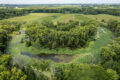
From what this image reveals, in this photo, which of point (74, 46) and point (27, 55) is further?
point (74, 46)

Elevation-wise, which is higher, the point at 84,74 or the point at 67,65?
the point at 84,74

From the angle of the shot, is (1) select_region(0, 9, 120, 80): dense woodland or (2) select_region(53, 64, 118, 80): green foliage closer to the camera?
(2) select_region(53, 64, 118, 80): green foliage

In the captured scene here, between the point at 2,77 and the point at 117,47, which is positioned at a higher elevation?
the point at 117,47

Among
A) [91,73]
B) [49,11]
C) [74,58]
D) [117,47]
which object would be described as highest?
[49,11]

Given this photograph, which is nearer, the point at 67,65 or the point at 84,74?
the point at 84,74

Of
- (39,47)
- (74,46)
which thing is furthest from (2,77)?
(74,46)

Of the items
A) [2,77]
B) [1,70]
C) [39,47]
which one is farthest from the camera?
[39,47]

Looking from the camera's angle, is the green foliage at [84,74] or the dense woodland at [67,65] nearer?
the green foliage at [84,74]

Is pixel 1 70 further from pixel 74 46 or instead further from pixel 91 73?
pixel 74 46

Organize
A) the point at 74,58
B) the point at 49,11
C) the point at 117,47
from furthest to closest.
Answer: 1. the point at 49,11
2. the point at 74,58
3. the point at 117,47
